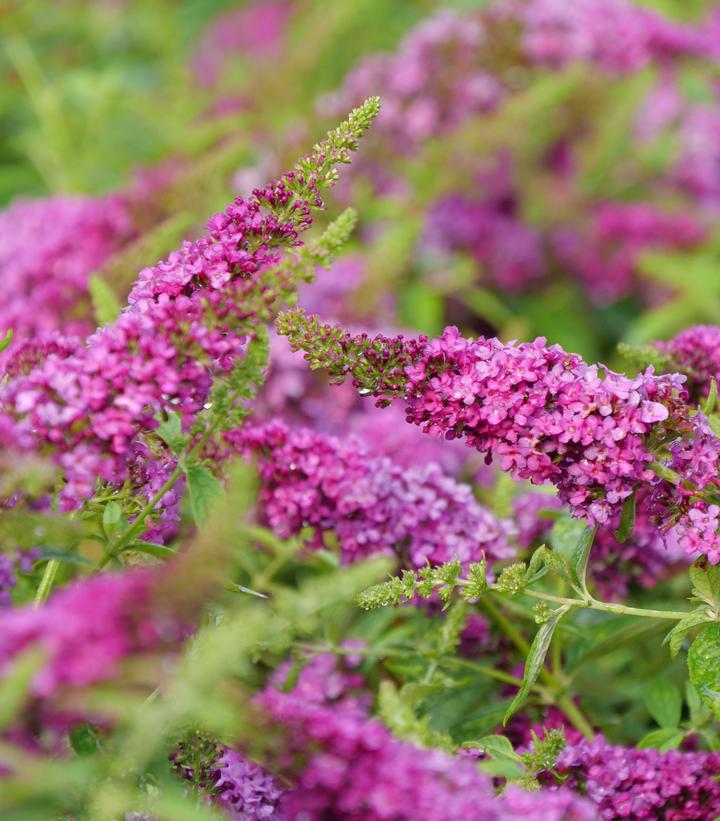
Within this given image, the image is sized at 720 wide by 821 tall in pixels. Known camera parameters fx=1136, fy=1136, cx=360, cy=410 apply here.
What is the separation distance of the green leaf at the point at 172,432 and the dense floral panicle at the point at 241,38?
2.65 m

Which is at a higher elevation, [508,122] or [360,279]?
[508,122]

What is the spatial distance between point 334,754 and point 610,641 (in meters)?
0.62

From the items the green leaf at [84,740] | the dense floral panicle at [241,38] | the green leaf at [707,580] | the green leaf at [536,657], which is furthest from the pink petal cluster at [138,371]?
the dense floral panicle at [241,38]

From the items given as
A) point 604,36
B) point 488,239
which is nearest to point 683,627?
point 488,239

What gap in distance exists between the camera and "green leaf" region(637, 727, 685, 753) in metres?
1.36

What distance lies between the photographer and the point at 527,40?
3.03 m

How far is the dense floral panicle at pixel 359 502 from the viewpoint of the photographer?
4.62 feet

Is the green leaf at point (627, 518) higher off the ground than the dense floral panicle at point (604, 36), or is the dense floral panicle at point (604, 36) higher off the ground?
the dense floral panicle at point (604, 36)

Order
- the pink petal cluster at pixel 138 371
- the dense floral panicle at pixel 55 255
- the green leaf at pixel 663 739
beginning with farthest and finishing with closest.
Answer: the dense floral panicle at pixel 55 255 → the green leaf at pixel 663 739 → the pink petal cluster at pixel 138 371

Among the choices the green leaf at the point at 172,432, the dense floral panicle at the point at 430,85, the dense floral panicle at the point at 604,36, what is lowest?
the green leaf at the point at 172,432

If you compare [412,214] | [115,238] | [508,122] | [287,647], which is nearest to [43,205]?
[115,238]

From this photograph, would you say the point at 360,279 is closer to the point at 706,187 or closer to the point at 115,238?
the point at 115,238

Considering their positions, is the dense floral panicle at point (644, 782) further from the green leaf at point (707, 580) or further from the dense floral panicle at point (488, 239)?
the dense floral panicle at point (488, 239)

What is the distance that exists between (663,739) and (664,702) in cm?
9
